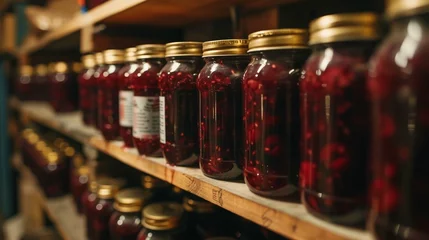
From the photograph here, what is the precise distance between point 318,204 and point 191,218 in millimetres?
560

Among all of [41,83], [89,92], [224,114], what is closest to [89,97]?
[89,92]

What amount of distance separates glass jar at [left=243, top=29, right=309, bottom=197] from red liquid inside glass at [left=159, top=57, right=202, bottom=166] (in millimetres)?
230

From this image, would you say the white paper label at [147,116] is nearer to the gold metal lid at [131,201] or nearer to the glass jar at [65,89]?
the gold metal lid at [131,201]

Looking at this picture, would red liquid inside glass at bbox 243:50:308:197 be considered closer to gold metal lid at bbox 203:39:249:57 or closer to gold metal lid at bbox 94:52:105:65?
gold metal lid at bbox 203:39:249:57

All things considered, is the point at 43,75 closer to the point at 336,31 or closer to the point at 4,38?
the point at 4,38

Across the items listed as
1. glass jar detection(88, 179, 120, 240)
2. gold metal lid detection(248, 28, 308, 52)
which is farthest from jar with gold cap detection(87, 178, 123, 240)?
gold metal lid detection(248, 28, 308, 52)

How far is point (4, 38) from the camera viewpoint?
355 cm

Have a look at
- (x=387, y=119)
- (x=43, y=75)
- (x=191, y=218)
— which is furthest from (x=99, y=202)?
(x=43, y=75)

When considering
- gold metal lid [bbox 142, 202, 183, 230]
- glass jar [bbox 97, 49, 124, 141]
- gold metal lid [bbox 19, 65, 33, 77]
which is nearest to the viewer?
gold metal lid [bbox 142, 202, 183, 230]

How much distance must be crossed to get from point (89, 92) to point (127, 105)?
20.8 inches

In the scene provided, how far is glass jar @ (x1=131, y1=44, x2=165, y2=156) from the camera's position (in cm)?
89

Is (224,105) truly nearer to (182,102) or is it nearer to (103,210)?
(182,102)

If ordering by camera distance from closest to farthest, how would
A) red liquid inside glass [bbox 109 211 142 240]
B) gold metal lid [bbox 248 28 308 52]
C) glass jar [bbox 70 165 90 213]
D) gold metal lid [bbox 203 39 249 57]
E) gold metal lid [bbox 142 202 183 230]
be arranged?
gold metal lid [bbox 248 28 308 52] < gold metal lid [bbox 203 39 249 57] < gold metal lid [bbox 142 202 183 230] < red liquid inside glass [bbox 109 211 142 240] < glass jar [bbox 70 165 90 213]

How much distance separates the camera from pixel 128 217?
1.06 m
